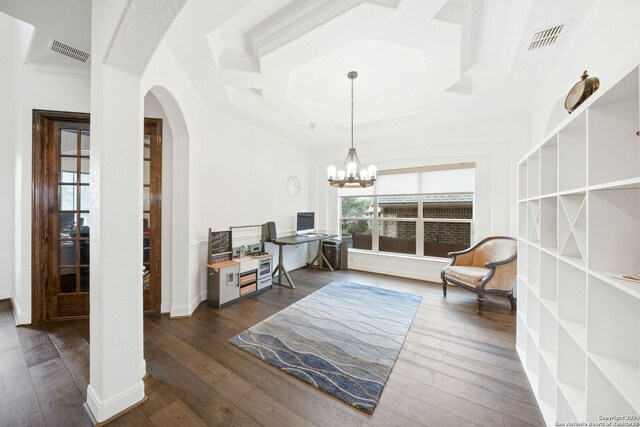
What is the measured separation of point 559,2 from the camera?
1.69m

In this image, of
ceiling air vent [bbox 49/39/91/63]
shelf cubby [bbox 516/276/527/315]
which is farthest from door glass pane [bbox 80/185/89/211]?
shelf cubby [bbox 516/276/527/315]

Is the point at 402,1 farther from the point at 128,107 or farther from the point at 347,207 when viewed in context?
the point at 347,207

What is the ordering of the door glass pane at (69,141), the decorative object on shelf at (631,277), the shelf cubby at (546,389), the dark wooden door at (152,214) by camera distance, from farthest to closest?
the dark wooden door at (152,214)
the door glass pane at (69,141)
the shelf cubby at (546,389)
the decorative object on shelf at (631,277)

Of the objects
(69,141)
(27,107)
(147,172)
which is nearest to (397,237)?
(147,172)

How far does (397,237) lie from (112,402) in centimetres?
488

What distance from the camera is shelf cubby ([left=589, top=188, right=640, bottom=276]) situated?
96 cm

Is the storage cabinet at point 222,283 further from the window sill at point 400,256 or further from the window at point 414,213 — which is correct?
the window at point 414,213

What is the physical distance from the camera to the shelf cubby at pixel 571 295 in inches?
50.1

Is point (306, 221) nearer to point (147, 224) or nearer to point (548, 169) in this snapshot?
point (147, 224)

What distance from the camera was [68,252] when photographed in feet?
9.09

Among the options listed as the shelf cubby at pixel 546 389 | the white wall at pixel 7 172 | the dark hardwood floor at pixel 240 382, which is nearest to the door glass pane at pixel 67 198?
the white wall at pixel 7 172

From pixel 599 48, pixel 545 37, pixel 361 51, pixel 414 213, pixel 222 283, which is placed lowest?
pixel 222 283

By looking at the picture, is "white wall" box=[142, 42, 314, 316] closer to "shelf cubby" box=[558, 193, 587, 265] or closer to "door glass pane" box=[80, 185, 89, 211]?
"door glass pane" box=[80, 185, 89, 211]

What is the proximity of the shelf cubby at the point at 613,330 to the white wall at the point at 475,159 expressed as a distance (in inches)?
131
